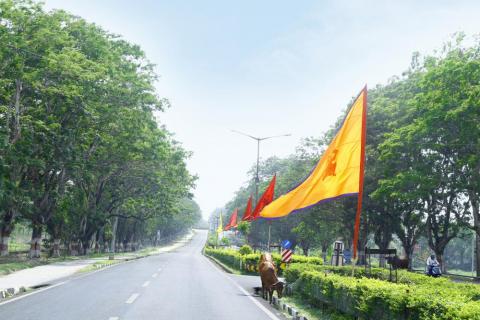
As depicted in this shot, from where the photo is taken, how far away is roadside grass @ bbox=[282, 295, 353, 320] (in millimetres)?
10905

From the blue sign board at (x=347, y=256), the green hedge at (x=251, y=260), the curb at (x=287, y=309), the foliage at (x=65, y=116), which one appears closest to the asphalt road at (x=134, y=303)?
the curb at (x=287, y=309)

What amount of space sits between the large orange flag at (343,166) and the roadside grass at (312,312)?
2527 millimetres

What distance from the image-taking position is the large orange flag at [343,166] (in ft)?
33.2

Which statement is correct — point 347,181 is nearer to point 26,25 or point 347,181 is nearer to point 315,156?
point 26,25

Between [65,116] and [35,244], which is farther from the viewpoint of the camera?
[35,244]

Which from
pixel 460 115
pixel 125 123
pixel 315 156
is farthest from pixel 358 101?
pixel 315 156

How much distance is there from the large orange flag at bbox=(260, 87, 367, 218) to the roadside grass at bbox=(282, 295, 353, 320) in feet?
8.29

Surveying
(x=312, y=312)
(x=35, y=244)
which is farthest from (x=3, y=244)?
(x=312, y=312)

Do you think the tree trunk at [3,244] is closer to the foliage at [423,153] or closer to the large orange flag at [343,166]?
the foliage at [423,153]

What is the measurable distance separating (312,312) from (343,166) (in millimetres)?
4042

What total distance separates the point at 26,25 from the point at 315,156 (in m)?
28.6

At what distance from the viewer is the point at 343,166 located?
418 inches

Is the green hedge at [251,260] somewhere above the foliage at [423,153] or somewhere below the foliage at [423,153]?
below

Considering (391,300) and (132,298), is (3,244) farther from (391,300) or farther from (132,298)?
(391,300)
